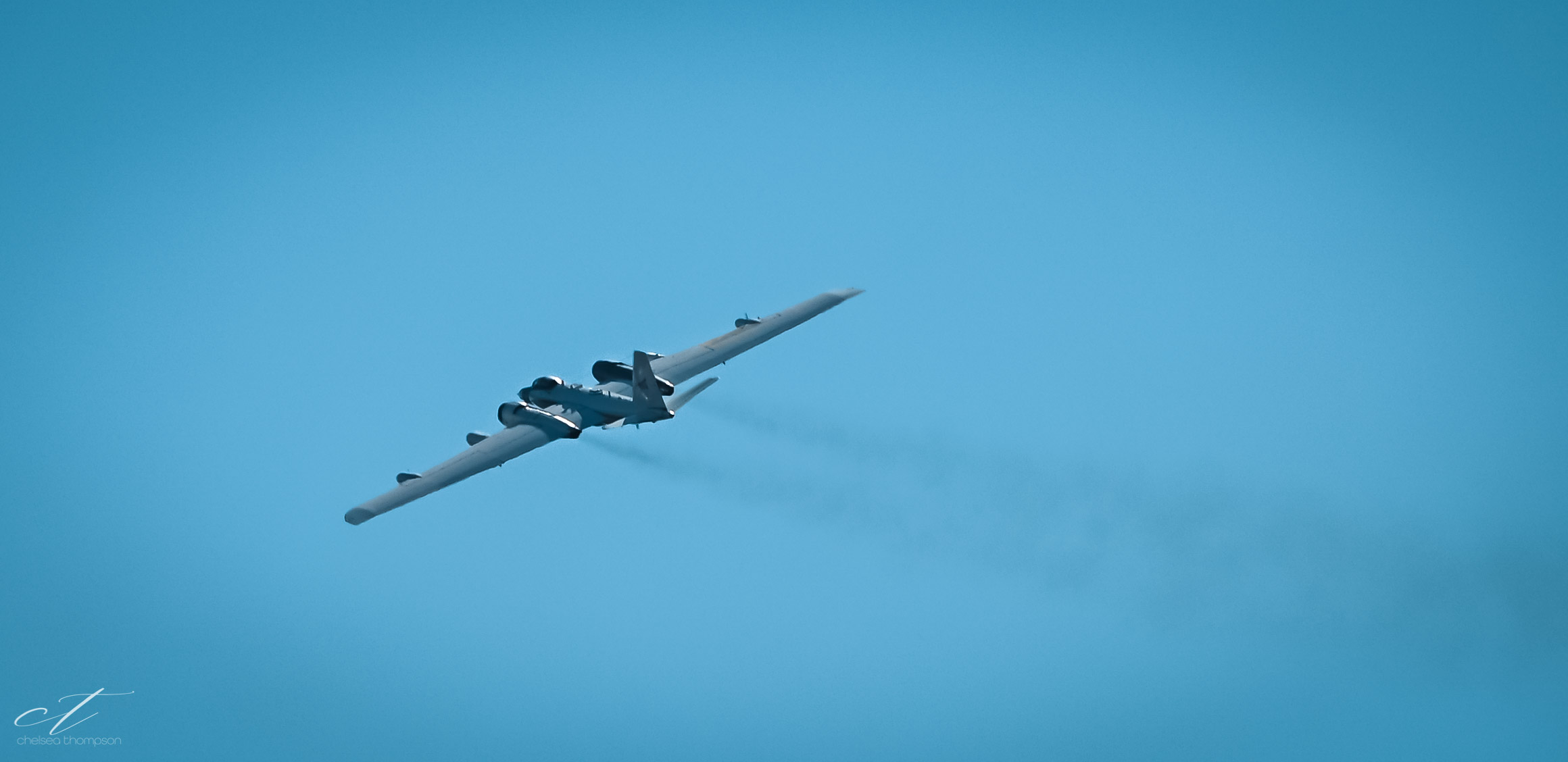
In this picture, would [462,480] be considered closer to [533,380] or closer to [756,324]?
[533,380]

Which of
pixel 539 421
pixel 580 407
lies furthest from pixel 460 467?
pixel 580 407

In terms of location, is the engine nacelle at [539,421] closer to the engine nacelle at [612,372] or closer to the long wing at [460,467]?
the long wing at [460,467]

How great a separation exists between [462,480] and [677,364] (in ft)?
49.3

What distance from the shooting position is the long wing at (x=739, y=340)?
3472 inches

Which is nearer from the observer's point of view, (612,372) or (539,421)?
(539,421)

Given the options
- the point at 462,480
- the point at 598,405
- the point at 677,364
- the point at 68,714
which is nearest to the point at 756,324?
the point at 677,364

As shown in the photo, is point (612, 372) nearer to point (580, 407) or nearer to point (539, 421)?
point (580, 407)

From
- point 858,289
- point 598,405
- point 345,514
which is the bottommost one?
point 345,514

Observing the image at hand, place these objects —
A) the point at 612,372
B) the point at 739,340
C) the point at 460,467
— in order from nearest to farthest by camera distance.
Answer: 1. the point at 460,467
2. the point at 612,372
3. the point at 739,340

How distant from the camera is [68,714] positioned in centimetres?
8781

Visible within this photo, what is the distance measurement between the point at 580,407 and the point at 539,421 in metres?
2.59

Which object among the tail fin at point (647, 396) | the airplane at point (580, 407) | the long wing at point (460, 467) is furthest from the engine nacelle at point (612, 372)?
the long wing at point (460, 467)

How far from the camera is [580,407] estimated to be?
84312 millimetres

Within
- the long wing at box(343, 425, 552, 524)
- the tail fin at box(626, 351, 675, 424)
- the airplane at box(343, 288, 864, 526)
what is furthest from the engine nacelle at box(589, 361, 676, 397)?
the long wing at box(343, 425, 552, 524)
